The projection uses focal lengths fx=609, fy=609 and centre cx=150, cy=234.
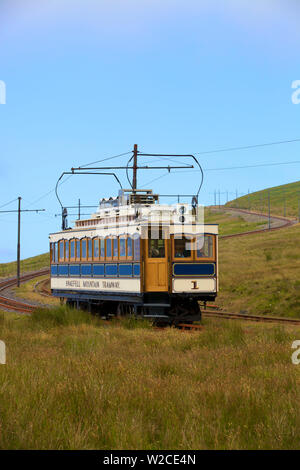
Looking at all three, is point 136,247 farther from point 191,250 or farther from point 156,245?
point 191,250

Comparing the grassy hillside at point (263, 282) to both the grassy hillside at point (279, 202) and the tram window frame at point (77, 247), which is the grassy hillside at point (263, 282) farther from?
the grassy hillside at point (279, 202)

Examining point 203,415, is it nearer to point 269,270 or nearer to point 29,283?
point 269,270

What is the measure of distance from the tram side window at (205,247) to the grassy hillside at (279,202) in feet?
264

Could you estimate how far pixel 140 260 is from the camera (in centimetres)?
1903

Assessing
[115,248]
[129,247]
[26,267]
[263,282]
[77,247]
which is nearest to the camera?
[129,247]

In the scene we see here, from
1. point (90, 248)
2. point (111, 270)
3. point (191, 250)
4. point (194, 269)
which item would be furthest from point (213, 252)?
point (90, 248)

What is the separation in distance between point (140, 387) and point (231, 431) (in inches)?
69.8

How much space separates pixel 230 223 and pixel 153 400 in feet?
289

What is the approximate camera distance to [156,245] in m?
19.2

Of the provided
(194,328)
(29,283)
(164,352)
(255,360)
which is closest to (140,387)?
(255,360)

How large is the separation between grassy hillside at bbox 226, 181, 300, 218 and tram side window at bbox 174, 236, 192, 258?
266ft

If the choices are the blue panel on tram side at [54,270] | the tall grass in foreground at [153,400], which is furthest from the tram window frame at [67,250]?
the tall grass in foreground at [153,400]

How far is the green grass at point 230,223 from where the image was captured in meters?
82.3

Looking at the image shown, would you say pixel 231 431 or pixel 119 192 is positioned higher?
pixel 119 192
